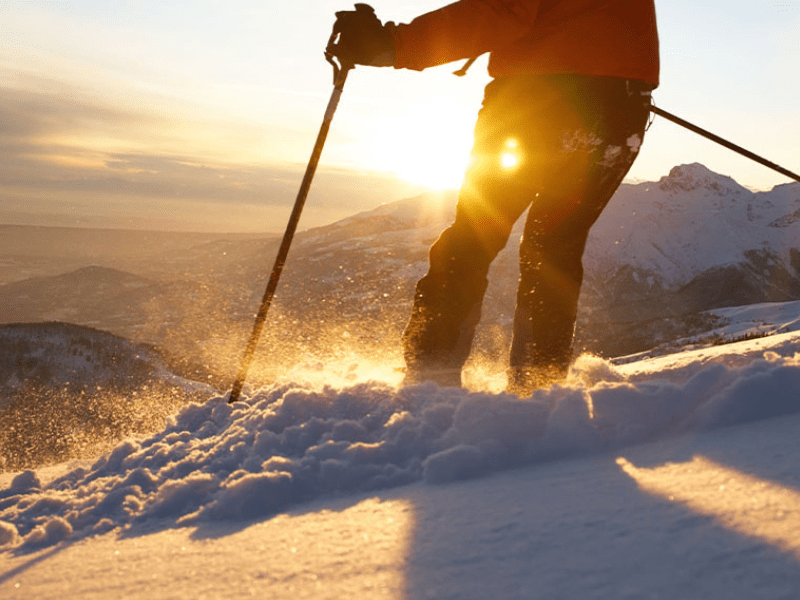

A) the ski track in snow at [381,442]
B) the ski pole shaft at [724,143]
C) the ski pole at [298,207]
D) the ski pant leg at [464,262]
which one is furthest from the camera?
the ski pole shaft at [724,143]

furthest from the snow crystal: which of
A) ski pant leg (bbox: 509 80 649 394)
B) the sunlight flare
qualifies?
ski pant leg (bbox: 509 80 649 394)

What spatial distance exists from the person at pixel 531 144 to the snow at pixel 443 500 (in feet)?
2.48

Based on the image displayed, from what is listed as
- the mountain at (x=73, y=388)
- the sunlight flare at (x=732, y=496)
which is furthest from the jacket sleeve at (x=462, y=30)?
the mountain at (x=73, y=388)

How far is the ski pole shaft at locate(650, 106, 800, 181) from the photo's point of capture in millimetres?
3926

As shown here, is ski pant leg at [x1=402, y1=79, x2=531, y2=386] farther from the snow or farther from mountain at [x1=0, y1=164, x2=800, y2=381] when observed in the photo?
mountain at [x1=0, y1=164, x2=800, y2=381]

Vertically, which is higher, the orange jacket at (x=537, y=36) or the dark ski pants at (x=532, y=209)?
the orange jacket at (x=537, y=36)

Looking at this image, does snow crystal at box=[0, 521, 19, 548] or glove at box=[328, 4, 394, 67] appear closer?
snow crystal at box=[0, 521, 19, 548]

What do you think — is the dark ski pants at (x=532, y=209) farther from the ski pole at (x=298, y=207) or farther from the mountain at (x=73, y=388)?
the mountain at (x=73, y=388)

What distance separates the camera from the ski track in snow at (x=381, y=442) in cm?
182

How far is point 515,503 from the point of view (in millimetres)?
1460

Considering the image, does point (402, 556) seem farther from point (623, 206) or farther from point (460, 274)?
point (623, 206)

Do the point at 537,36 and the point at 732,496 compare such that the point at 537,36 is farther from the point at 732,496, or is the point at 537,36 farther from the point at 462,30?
the point at 732,496

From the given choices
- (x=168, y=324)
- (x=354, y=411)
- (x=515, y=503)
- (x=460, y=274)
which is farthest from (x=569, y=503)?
(x=168, y=324)

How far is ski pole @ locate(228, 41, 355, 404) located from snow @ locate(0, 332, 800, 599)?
2.49 feet
